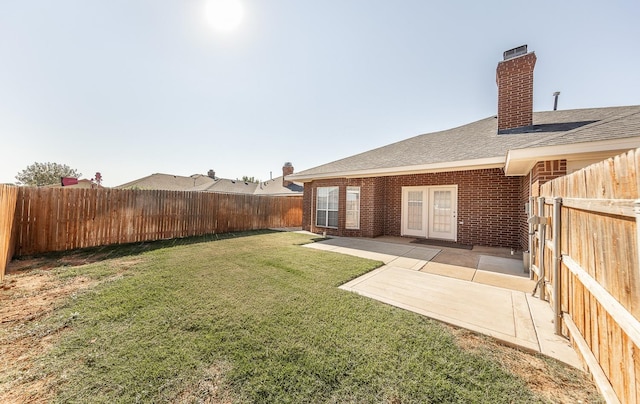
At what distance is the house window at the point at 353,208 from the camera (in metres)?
9.79

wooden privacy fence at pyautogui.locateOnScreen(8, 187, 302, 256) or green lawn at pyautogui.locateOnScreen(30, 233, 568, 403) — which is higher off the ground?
wooden privacy fence at pyautogui.locateOnScreen(8, 187, 302, 256)

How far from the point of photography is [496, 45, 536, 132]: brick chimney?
7.75 meters

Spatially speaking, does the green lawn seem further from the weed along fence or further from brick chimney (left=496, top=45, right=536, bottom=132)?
brick chimney (left=496, top=45, right=536, bottom=132)

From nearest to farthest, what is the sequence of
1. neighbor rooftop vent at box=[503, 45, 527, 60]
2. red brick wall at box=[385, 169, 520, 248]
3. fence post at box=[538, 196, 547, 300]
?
fence post at box=[538, 196, 547, 300], red brick wall at box=[385, 169, 520, 248], neighbor rooftop vent at box=[503, 45, 527, 60]

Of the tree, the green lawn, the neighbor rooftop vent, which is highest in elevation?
the neighbor rooftop vent

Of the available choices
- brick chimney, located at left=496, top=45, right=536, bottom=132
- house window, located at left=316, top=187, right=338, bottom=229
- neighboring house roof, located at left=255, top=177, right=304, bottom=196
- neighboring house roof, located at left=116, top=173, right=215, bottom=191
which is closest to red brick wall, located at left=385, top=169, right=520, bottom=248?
brick chimney, located at left=496, top=45, right=536, bottom=132

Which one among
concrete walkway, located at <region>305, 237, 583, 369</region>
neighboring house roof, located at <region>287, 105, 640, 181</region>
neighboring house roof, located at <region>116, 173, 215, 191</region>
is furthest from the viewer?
neighboring house roof, located at <region>116, 173, 215, 191</region>

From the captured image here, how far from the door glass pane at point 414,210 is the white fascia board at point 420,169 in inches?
50.1

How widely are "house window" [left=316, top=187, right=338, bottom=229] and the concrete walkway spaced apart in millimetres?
4582

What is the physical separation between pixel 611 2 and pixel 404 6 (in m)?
4.76

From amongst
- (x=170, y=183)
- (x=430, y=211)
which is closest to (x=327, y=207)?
(x=430, y=211)

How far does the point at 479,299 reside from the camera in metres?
3.49

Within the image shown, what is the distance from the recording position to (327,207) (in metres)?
10.9

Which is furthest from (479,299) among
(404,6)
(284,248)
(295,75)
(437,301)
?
(295,75)
